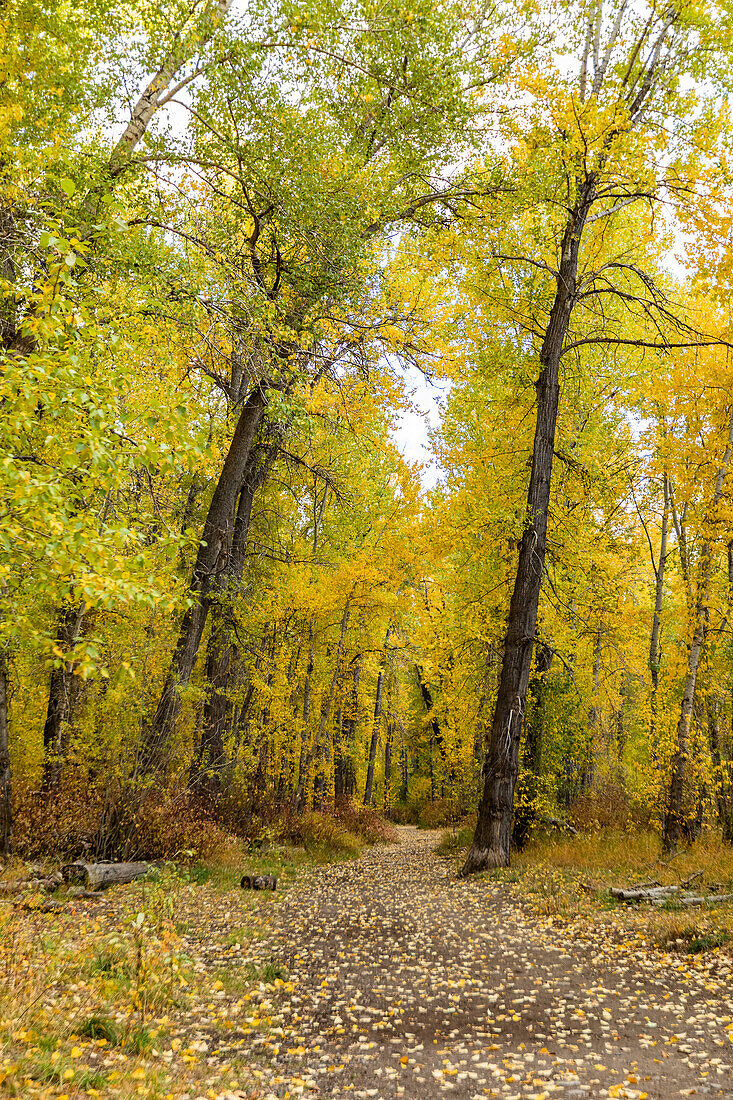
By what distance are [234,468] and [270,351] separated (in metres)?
4.44

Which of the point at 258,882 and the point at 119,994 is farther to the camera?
the point at 258,882

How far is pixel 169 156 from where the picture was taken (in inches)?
301

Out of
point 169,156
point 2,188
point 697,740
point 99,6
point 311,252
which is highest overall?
point 99,6

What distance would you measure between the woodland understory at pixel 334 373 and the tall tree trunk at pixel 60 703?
14cm

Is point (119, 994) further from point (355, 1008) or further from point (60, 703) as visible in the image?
point (60, 703)

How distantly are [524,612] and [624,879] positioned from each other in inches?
153

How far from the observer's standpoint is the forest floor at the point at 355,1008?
330 centimetres

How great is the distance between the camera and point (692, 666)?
916 centimetres

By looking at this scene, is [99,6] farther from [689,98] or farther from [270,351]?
[689,98]

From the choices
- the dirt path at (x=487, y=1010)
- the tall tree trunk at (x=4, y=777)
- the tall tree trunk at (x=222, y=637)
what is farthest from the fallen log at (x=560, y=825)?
the tall tree trunk at (x=4, y=777)

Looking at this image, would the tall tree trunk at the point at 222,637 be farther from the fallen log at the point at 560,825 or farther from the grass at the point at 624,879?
the fallen log at the point at 560,825

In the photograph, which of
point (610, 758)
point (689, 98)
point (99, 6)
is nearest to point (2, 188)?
point (99, 6)

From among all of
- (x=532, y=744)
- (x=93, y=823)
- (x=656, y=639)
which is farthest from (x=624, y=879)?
(x=93, y=823)

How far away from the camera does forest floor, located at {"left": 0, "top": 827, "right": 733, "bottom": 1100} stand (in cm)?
330
